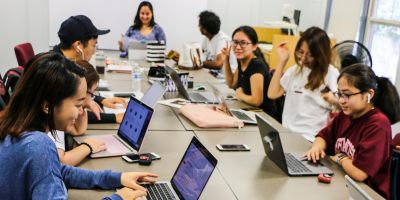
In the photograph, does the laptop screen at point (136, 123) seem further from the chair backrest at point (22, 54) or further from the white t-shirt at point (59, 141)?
the chair backrest at point (22, 54)

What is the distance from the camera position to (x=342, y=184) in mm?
1486

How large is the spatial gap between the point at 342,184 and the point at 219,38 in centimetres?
341

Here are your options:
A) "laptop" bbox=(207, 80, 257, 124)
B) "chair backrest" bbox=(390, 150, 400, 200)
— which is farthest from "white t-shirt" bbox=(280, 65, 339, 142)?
"chair backrest" bbox=(390, 150, 400, 200)

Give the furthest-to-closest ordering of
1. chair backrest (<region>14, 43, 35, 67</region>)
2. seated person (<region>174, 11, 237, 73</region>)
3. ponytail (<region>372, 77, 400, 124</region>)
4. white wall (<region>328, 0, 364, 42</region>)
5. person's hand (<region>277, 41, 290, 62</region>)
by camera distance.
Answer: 1. white wall (<region>328, 0, 364, 42</region>)
2. seated person (<region>174, 11, 237, 73</region>)
3. chair backrest (<region>14, 43, 35, 67</region>)
4. person's hand (<region>277, 41, 290, 62</region>)
5. ponytail (<region>372, 77, 400, 124</region>)

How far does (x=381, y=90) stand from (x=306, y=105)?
Result: 83 cm

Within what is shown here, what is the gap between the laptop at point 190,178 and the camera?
1120 mm

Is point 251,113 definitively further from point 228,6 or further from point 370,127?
point 228,6

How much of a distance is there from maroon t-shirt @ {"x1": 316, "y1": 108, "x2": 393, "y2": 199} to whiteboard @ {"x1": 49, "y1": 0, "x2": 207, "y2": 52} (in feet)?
18.3

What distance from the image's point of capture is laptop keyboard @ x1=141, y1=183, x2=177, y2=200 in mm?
1242

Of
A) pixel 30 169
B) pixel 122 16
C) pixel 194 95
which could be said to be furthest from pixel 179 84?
pixel 122 16

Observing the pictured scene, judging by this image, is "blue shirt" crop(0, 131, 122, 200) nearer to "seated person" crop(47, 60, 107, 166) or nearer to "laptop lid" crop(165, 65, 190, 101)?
"seated person" crop(47, 60, 107, 166)

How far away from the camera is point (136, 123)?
170 cm

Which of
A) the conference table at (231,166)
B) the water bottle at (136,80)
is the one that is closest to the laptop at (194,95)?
the water bottle at (136,80)

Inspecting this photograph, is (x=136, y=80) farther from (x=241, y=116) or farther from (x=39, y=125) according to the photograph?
(x=39, y=125)
